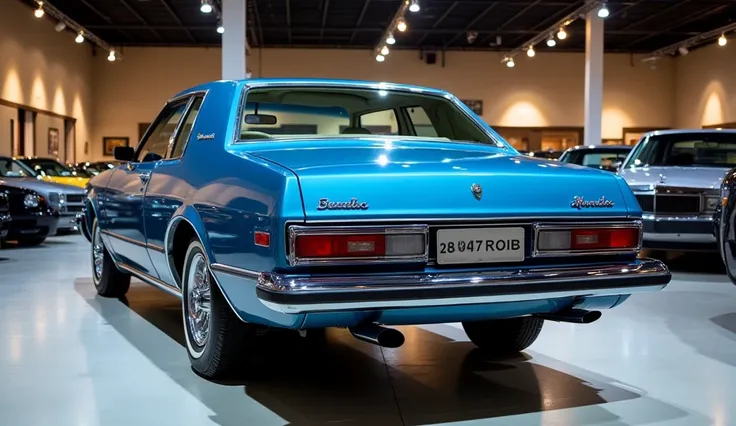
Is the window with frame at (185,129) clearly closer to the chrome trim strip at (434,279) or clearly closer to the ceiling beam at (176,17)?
the chrome trim strip at (434,279)

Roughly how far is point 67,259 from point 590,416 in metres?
7.03

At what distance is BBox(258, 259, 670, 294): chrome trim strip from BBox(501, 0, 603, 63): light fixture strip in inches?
601

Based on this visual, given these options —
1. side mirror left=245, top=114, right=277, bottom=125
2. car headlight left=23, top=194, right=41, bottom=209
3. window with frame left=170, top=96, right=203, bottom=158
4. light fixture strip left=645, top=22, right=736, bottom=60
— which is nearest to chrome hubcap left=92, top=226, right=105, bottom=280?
window with frame left=170, top=96, right=203, bottom=158

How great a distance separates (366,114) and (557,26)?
16.7 meters

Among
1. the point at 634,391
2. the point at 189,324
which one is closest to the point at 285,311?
the point at 189,324

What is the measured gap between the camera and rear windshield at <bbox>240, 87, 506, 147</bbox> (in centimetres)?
396

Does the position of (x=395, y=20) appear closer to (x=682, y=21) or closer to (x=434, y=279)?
(x=682, y=21)

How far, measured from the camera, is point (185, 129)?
164 inches

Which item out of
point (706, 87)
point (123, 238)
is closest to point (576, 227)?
point (123, 238)

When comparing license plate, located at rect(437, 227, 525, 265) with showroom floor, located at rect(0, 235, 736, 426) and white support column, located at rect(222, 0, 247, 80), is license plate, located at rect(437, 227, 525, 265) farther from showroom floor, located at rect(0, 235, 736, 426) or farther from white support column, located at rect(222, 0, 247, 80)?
white support column, located at rect(222, 0, 247, 80)

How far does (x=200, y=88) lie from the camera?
4.02m

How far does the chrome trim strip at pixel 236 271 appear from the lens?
2770 millimetres

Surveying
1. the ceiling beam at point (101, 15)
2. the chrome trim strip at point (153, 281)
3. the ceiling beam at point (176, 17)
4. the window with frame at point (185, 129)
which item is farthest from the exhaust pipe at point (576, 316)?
the ceiling beam at point (101, 15)

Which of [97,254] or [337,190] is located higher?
[337,190]
